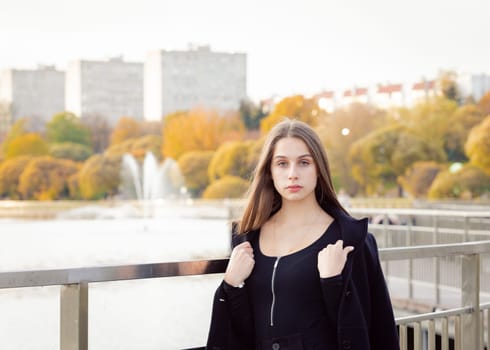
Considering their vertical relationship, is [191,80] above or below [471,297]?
above

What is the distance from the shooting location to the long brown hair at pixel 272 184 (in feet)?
8.38

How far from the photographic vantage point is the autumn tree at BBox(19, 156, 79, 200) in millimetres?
69000

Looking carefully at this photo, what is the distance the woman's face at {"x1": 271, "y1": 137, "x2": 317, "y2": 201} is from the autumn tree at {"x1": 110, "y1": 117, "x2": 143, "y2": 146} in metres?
79.7

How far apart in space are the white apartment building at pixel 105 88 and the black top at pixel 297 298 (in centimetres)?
10556

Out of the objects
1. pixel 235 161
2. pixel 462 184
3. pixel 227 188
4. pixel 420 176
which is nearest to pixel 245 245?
pixel 462 184

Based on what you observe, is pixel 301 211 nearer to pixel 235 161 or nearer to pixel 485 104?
pixel 235 161

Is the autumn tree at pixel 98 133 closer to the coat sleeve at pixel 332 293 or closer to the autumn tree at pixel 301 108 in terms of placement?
the autumn tree at pixel 301 108

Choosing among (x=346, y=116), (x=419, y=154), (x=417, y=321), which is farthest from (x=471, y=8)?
(x=417, y=321)

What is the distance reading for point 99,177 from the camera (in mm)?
68750

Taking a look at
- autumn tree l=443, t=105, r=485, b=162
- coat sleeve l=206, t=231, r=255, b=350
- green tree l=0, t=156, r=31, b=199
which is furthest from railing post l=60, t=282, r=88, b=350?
green tree l=0, t=156, r=31, b=199

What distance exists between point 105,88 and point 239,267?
11046 centimetres

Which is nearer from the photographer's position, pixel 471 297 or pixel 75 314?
pixel 75 314

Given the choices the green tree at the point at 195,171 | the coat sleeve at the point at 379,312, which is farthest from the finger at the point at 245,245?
the green tree at the point at 195,171

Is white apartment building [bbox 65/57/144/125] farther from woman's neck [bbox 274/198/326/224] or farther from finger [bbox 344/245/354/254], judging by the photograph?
finger [bbox 344/245/354/254]
